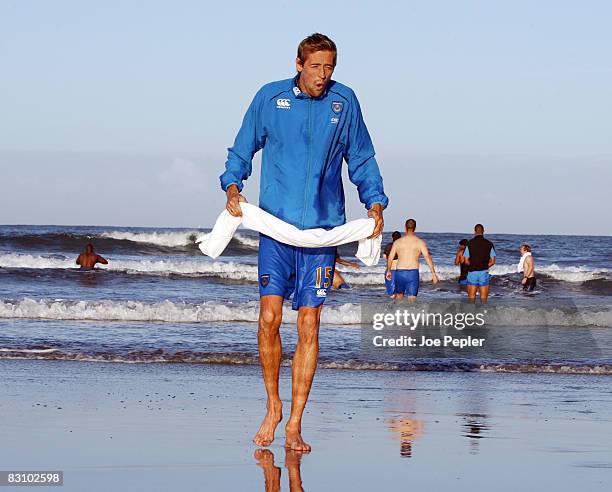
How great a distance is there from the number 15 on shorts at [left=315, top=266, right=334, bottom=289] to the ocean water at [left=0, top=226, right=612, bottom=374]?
5.59 meters

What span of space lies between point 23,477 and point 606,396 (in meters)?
5.68

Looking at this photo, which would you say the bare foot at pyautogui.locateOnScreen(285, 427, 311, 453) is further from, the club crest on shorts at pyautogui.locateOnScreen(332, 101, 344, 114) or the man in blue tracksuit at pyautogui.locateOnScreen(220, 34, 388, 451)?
the club crest on shorts at pyautogui.locateOnScreen(332, 101, 344, 114)

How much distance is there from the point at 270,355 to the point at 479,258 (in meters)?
16.2

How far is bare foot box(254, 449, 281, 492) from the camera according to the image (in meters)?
4.68

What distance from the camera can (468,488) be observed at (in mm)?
4727

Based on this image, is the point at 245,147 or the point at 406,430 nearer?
the point at 245,147

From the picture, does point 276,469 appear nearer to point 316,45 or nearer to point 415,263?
point 316,45

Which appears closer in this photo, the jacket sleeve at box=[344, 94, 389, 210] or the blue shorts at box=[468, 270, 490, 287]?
the jacket sleeve at box=[344, 94, 389, 210]

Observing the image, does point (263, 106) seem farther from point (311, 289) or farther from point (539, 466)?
point (539, 466)

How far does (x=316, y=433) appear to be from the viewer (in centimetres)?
630

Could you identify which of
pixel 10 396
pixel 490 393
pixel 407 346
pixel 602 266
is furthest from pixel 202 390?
pixel 602 266
